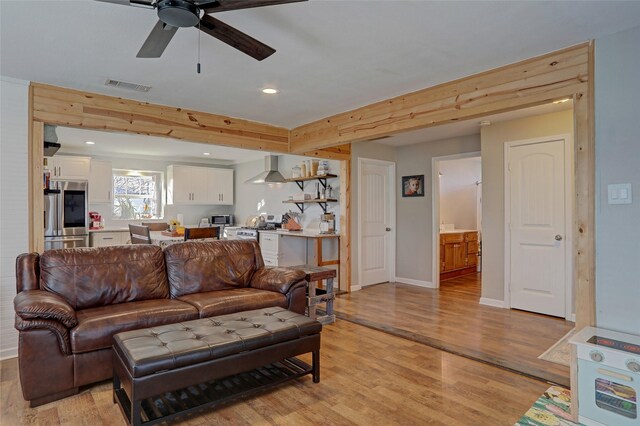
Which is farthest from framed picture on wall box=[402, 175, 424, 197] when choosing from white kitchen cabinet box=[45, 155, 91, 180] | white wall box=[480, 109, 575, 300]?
white kitchen cabinet box=[45, 155, 91, 180]

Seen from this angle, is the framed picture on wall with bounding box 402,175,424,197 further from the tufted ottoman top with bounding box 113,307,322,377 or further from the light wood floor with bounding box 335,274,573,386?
the tufted ottoman top with bounding box 113,307,322,377

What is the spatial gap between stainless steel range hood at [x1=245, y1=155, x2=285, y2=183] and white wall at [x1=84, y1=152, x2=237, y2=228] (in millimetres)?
2269

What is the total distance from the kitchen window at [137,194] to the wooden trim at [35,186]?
4.49 metres

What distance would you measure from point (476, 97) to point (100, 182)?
21.9 ft

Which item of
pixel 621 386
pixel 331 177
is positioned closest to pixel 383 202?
pixel 331 177

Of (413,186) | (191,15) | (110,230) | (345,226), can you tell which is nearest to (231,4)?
(191,15)

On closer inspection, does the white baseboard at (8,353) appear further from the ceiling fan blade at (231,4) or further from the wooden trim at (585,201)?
the wooden trim at (585,201)

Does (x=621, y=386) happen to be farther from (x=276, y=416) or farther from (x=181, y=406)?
(x=181, y=406)

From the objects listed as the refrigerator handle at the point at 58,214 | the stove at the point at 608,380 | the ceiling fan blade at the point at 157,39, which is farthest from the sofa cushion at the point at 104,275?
the stove at the point at 608,380

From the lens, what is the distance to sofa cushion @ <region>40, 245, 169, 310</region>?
112 inches

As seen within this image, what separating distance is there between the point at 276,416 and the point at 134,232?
13.7 feet

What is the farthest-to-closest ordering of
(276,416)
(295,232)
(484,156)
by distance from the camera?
(295,232) → (484,156) → (276,416)

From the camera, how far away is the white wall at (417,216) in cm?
593

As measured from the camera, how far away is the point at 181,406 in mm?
2295
